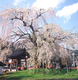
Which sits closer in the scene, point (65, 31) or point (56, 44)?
point (65, 31)

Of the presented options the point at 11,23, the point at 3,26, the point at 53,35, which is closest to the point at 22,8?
the point at 11,23

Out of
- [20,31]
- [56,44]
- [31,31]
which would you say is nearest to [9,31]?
[20,31]

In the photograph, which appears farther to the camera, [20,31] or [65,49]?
[20,31]

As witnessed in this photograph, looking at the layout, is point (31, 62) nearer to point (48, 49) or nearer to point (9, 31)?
point (48, 49)

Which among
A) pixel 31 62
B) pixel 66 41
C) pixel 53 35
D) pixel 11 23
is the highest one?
pixel 11 23

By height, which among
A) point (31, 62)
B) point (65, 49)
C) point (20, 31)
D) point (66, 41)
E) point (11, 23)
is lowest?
point (31, 62)

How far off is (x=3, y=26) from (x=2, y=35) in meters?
1.28

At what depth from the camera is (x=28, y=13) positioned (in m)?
15.1

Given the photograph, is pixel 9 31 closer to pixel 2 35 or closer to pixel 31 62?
pixel 2 35

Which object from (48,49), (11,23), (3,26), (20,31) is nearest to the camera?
(48,49)

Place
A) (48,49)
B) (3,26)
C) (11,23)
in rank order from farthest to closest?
1. (11,23)
2. (3,26)
3. (48,49)

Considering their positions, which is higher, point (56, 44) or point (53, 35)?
point (53, 35)

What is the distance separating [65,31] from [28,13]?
20.4ft

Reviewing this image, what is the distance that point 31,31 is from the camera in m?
16.2
